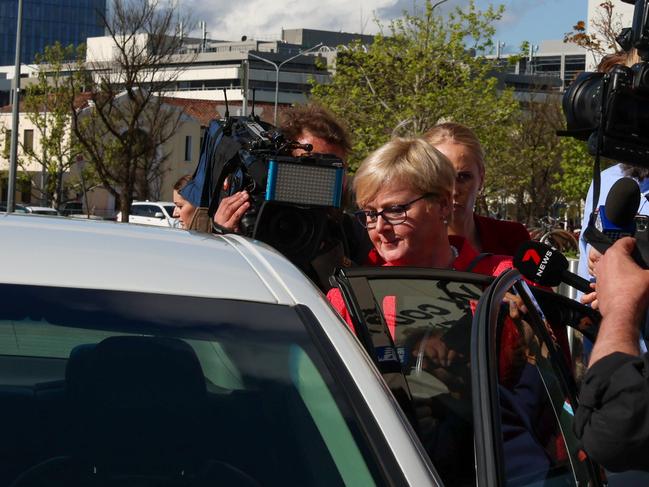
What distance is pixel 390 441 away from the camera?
194 centimetres

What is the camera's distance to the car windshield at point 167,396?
74.9 inches

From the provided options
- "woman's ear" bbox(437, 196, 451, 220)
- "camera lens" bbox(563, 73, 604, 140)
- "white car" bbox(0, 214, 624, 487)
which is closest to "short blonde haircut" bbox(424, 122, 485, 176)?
"woman's ear" bbox(437, 196, 451, 220)

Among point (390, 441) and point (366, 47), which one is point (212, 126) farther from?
point (366, 47)

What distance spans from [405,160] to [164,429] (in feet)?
5.83

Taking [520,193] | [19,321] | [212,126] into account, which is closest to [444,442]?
[19,321]

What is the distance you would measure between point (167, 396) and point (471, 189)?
8.89ft

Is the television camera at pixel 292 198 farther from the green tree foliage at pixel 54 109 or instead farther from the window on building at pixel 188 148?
the window on building at pixel 188 148

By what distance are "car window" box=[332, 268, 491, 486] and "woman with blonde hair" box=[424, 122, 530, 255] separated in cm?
172

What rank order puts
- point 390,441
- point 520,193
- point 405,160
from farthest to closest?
1. point 520,193
2. point 405,160
3. point 390,441

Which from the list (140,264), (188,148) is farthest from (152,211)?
(140,264)

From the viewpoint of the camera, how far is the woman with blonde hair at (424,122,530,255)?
14.7ft

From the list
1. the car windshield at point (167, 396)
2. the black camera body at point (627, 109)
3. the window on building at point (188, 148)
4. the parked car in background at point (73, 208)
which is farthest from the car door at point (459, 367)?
the window on building at point (188, 148)

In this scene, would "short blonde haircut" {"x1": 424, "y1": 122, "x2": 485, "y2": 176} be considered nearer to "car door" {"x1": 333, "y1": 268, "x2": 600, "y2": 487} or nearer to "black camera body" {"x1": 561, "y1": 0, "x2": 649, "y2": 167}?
"black camera body" {"x1": 561, "y1": 0, "x2": 649, "y2": 167}

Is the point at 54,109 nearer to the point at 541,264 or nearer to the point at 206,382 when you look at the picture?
the point at 541,264
